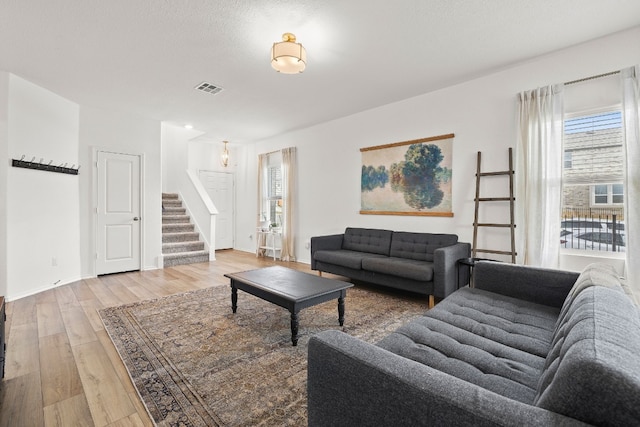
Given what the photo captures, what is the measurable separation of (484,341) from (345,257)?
2.72 metres

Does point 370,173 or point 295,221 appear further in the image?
point 295,221

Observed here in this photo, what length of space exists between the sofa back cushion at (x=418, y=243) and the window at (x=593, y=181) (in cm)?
123

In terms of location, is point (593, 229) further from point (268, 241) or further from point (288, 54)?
point (268, 241)

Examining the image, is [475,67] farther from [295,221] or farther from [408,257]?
[295,221]

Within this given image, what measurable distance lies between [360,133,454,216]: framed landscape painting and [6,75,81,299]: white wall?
Answer: 182 inches

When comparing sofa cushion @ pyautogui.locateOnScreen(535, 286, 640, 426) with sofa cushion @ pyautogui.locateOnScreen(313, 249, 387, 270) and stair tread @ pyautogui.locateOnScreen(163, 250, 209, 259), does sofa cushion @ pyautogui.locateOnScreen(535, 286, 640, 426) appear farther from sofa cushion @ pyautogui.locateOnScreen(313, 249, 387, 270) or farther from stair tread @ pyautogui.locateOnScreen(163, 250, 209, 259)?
stair tread @ pyautogui.locateOnScreen(163, 250, 209, 259)

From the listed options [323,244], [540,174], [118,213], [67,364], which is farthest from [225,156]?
[540,174]

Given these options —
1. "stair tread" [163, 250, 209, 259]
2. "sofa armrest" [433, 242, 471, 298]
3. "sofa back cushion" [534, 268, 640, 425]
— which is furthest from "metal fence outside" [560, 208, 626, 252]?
"stair tread" [163, 250, 209, 259]

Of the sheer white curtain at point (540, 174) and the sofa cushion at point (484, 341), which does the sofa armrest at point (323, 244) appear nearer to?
the sheer white curtain at point (540, 174)

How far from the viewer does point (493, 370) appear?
132 centimetres

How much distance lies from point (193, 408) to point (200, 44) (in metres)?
3.10

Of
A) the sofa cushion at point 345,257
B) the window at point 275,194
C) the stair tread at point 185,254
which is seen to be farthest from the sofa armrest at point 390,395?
the window at point 275,194

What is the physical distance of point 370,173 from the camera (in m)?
5.02

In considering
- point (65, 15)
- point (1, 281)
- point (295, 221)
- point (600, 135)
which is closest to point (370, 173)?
point (295, 221)
